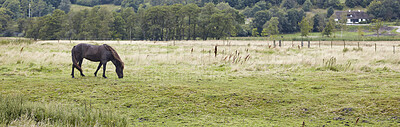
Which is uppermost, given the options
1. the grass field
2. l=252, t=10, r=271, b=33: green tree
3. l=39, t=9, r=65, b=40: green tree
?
l=252, t=10, r=271, b=33: green tree

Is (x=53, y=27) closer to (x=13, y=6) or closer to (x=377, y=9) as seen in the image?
(x=13, y=6)

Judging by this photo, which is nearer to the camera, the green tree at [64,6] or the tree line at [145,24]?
the tree line at [145,24]

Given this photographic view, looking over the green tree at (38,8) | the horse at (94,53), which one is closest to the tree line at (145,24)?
the horse at (94,53)

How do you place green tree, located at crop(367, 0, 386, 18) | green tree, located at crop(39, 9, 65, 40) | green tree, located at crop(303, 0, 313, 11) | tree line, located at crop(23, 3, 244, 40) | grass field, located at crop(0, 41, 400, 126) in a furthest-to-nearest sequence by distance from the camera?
1. green tree, located at crop(303, 0, 313, 11)
2. green tree, located at crop(367, 0, 386, 18)
3. green tree, located at crop(39, 9, 65, 40)
4. tree line, located at crop(23, 3, 244, 40)
5. grass field, located at crop(0, 41, 400, 126)

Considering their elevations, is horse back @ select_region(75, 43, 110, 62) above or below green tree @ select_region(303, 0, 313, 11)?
below

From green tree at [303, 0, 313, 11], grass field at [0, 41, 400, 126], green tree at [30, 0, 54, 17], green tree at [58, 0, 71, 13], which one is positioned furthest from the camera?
green tree at [58, 0, 71, 13]

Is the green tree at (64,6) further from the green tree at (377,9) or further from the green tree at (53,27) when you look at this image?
the green tree at (377,9)

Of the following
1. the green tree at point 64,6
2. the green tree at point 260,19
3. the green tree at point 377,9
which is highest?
the green tree at point 64,6

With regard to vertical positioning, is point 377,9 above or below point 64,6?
below

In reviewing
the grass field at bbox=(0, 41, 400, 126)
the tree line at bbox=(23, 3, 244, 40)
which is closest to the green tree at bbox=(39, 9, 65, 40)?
the tree line at bbox=(23, 3, 244, 40)

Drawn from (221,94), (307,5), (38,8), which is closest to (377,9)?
(307,5)

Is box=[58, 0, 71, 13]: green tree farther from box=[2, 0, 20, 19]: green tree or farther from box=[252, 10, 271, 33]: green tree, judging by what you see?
box=[252, 10, 271, 33]: green tree

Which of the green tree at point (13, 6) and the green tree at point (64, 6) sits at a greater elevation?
the green tree at point (64, 6)

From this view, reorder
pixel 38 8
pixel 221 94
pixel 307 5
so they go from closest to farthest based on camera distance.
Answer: pixel 221 94 → pixel 38 8 → pixel 307 5
